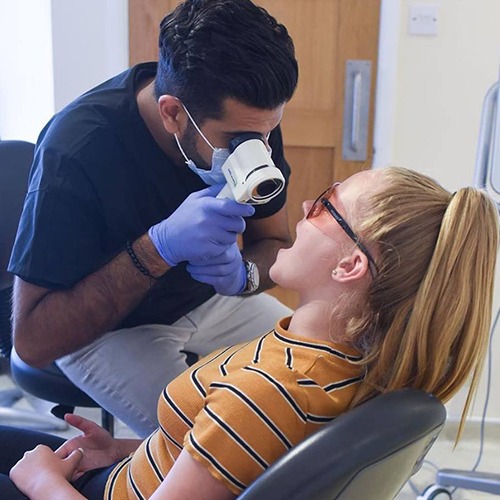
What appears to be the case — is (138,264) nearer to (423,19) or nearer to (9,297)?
(9,297)

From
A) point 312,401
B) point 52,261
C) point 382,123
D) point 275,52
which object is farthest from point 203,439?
point 382,123

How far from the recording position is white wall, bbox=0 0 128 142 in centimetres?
208

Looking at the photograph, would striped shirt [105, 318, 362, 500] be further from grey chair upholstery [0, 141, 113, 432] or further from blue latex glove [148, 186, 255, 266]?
grey chair upholstery [0, 141, 113, 432]

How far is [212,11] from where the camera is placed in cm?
115

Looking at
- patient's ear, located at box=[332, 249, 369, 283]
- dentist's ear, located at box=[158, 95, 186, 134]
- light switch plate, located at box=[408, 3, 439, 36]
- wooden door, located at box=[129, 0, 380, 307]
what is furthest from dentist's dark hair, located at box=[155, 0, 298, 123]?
wooden door, located at box=[129, 0, 380, 307]

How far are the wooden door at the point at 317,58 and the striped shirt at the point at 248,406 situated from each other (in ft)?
4.76

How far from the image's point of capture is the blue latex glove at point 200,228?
1072 millimetres

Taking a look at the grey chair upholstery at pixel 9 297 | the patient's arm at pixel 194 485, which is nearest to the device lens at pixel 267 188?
the patient's arm at pixel 194 485

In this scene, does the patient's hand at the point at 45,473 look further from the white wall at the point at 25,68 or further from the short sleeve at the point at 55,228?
the white wall at the point at 25,68

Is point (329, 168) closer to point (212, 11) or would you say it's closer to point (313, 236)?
point (212, 11)

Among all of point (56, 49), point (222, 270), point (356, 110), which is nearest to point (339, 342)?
point (222, 270)

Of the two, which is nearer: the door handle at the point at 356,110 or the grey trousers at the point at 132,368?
the grey trousers at the point at 132,368

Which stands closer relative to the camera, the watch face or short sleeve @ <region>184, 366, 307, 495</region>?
short sleeve @ <region>184, 366, 307, 495</region>

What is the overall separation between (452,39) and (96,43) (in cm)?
115
